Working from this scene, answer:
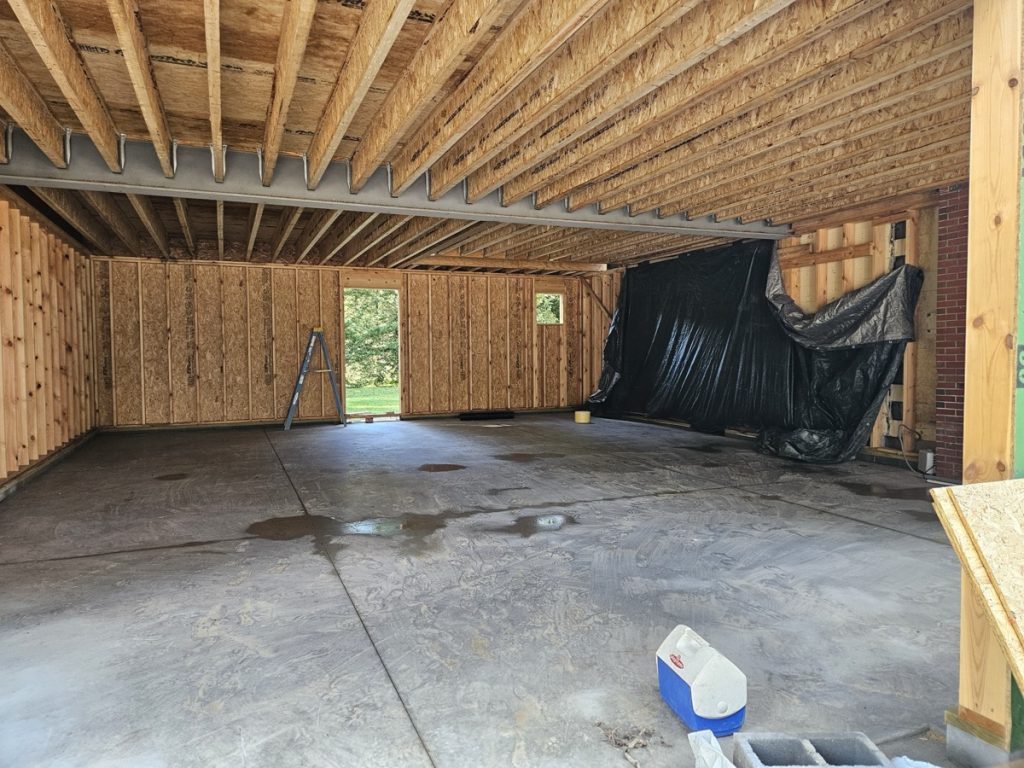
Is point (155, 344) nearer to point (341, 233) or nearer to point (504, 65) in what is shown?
point (341, 233)

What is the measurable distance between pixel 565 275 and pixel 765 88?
8.54 m

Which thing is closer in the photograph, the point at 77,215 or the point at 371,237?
the point at 77,215

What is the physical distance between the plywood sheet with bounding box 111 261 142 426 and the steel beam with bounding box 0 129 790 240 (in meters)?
4.66

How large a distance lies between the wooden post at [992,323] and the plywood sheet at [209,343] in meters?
10.3

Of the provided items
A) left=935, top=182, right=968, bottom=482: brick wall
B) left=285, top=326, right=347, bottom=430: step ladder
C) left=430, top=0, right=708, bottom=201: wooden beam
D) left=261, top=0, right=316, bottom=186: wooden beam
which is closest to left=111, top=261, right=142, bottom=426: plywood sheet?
left=285, top=326, right=347, bottom=430: step ladder

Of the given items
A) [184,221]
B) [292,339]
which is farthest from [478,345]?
[184,221]

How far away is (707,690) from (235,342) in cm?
986

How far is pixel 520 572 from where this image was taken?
11.2 ft

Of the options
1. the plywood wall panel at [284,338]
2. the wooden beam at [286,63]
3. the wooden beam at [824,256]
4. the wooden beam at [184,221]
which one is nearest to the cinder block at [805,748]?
the wooden beam at [286,63]

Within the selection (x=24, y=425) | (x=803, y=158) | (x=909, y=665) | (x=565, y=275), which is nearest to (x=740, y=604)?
(x=909, y=665)

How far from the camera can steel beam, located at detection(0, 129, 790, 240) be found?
482 centimetres

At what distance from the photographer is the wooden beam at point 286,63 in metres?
2.82

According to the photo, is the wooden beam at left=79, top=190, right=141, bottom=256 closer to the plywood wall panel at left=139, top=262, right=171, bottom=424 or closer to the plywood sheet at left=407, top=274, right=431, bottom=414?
the plywood wall panel at left=139, top=262, right=171, bottom=424

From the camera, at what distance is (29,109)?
397 cm
